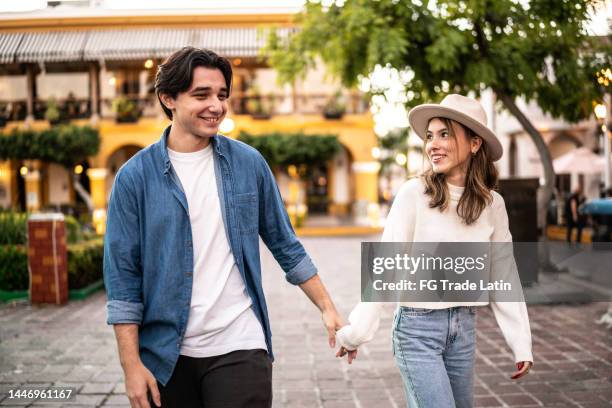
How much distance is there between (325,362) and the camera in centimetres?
566

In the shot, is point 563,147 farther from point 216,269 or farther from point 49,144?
point 216,269

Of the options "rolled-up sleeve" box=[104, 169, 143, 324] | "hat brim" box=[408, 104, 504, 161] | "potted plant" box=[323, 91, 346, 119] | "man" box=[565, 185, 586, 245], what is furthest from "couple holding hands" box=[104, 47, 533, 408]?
"potted plant" box=[323, 91, 346, 119]

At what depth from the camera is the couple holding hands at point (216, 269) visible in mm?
2256

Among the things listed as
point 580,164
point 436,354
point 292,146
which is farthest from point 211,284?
point 292,146

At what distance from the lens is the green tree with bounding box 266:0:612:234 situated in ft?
28.1

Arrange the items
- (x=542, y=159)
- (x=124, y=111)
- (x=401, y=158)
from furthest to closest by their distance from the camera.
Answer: (x=401, y=158) → (x=124, y=111) → (x=542, y=159)

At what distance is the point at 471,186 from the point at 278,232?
2.73ft

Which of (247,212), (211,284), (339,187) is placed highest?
(247,212)

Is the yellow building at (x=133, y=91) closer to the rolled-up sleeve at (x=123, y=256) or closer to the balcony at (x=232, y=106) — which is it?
the balcony at (x=232, y=106)

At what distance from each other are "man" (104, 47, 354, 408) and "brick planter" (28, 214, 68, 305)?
22.7 feet

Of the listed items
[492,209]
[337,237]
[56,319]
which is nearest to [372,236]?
[337,237]

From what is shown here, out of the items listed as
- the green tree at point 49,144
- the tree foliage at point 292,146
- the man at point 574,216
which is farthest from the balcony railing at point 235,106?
the man at point 574,216

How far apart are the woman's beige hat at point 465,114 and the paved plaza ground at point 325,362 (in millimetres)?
2350

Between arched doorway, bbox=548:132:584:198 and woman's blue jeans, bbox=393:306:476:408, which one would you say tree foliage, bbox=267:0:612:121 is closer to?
woman's blue jeans, bbox=393:306:476:408
